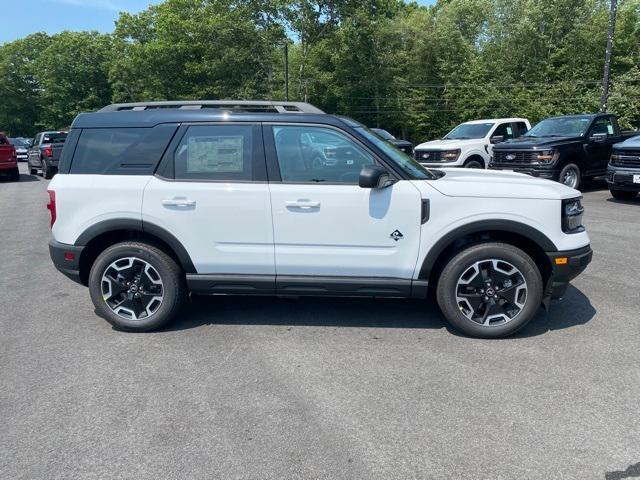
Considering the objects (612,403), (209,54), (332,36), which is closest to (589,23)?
(332,36)

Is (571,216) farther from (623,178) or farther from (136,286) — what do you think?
(623,178)

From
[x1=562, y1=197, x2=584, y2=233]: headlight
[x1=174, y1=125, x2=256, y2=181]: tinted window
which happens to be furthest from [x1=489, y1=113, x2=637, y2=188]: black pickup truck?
[x1=174, y1=125, x2=256, y2=181]: tinted window

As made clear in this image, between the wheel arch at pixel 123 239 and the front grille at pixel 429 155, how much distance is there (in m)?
10.9

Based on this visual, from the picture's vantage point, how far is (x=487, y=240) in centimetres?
445

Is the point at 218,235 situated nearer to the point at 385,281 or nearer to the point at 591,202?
the point at 385,281

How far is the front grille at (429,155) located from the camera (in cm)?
1437

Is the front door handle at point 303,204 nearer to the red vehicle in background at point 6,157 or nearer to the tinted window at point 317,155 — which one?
the tinted window at point 317,155

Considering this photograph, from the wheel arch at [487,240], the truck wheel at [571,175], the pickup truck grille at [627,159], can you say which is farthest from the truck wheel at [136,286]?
the truck wheel at [571,175]

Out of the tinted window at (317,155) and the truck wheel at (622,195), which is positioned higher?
the tinted window at (317,155)

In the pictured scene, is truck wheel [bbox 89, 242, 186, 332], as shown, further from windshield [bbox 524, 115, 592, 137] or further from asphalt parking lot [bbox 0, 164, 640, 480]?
windshield [bbox 524, 115, 592, 137]

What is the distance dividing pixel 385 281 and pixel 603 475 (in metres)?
2.10

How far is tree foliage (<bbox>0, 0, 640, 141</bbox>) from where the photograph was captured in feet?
121

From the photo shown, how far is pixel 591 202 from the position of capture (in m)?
12.0

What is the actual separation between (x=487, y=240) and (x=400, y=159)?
0.99 m
